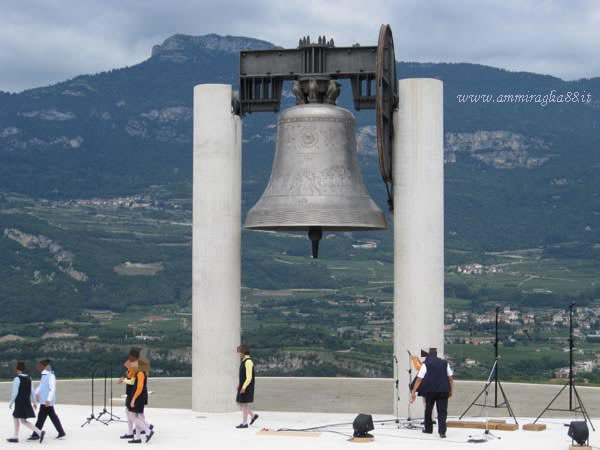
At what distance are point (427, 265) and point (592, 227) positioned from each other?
155791 mm

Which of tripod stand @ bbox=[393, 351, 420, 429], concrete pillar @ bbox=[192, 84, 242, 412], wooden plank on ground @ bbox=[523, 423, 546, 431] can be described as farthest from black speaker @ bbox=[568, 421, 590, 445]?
concrete pillar @ bbox=[192, 84, 242, 412]

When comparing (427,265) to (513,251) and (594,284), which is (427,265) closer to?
(594,284)

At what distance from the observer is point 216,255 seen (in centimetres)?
2228

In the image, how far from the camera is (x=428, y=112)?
21.8 m

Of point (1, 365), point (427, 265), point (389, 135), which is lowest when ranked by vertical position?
point (1, 365)

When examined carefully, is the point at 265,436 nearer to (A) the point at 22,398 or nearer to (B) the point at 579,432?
(A) the point at 22,398

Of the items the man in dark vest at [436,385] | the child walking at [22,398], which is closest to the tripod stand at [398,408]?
the man in dark vest at [436,385]

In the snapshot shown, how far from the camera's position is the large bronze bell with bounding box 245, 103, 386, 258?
19.9 m

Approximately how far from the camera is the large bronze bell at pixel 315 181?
1994 centimetres

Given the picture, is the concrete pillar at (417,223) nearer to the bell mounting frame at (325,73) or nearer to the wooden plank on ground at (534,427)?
the bell mounting frame at (325,73)

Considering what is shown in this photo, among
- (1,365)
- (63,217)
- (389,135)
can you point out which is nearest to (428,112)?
(389,135)

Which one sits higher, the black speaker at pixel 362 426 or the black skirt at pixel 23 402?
the black skirt at pixel 23 402

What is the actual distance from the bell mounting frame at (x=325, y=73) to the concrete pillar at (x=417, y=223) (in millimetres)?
263

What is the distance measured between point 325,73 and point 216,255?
158 inches
